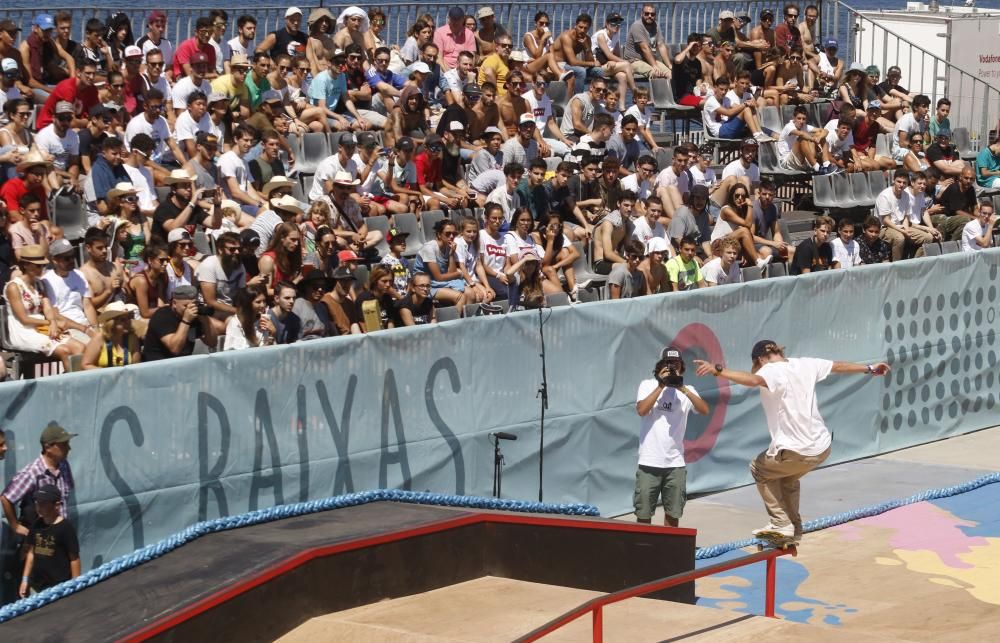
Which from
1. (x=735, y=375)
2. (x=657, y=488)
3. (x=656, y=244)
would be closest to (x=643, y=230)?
(x=656, y=244)

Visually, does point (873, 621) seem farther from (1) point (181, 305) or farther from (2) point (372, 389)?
(1) point (181, 305)

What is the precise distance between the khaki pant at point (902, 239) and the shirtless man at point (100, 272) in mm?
10384

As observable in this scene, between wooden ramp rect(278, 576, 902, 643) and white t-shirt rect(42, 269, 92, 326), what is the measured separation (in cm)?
408

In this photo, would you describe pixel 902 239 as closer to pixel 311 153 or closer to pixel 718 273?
pixel 718 273

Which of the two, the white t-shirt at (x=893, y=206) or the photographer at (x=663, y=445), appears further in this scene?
the white t-shirt at (x=893, y=206)

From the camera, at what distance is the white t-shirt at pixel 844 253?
18.4 m

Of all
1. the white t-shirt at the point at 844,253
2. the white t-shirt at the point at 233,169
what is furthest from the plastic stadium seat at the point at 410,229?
the white t-shirt at the point at 844,253

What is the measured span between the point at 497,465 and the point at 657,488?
1.42m

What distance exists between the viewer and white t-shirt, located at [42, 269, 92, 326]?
42.0 feet

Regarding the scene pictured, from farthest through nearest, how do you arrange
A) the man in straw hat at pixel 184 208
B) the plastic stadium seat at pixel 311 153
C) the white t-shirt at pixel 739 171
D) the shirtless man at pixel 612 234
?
the white t-shirt at pixel 739 171
the plastic stadium seat at pixel 311 153
the shirtless man at pixel 612 234
the man in straw hat at pixel 184 208

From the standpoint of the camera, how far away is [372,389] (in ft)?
42.6

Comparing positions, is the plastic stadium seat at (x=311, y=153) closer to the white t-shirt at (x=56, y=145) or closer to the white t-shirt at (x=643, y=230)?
the white t-shirt at (x=56, y=145)

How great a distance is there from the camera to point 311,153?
18.0 meters

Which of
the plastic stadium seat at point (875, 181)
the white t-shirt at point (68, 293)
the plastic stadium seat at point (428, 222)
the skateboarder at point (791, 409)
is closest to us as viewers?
the skateboarder at point (791, 409)
